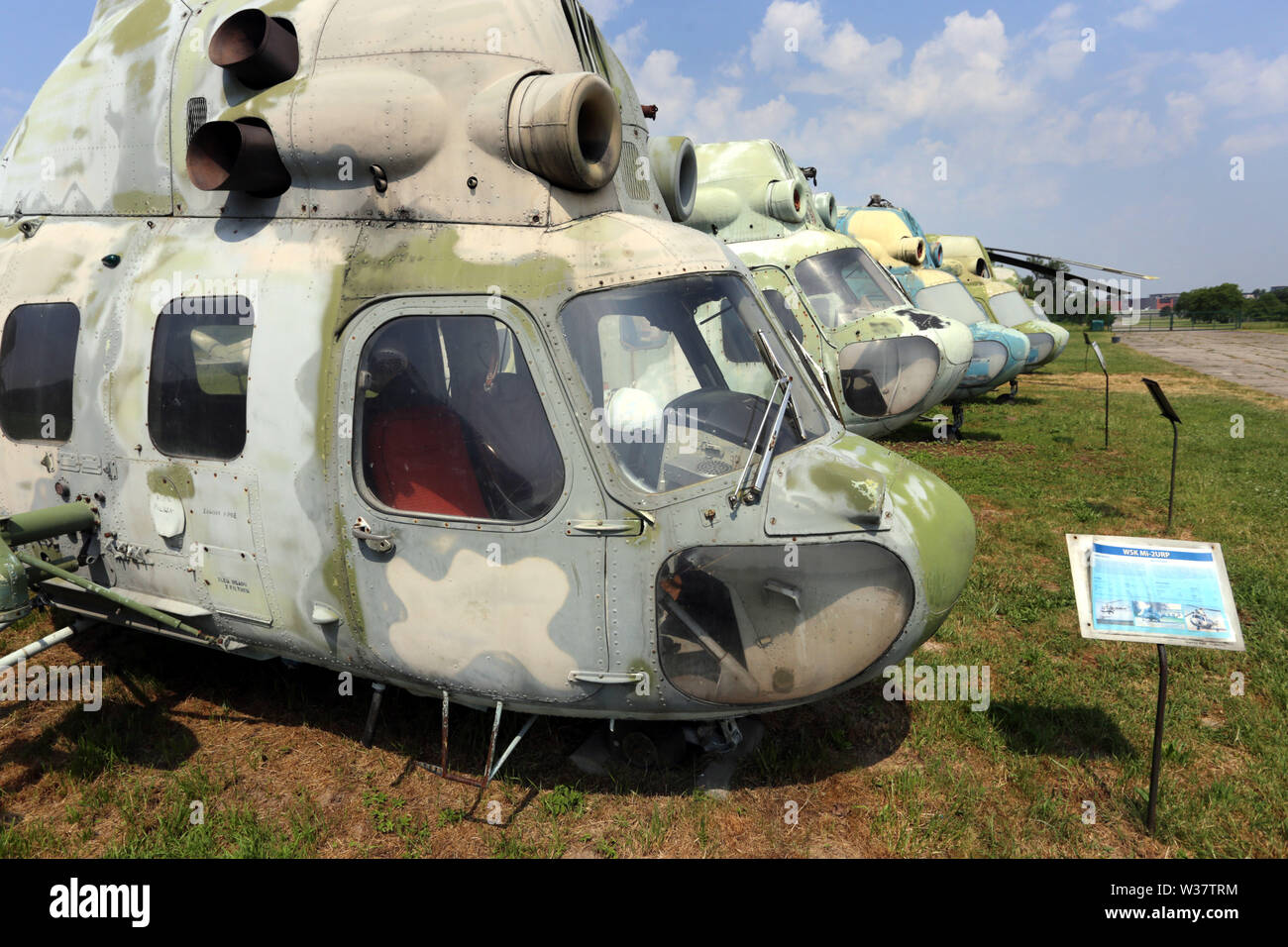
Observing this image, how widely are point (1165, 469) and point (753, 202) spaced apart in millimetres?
6977

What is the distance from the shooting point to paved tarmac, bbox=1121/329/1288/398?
2453cm

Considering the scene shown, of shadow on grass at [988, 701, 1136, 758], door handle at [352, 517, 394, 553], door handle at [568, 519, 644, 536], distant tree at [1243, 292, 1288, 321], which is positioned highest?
distant tree at [1243, 292, 1288, 321]

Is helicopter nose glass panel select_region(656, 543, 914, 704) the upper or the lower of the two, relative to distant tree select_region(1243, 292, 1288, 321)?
lower

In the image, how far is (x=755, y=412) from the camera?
3.74 metres

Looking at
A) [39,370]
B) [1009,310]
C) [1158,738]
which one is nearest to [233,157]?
[39,370]

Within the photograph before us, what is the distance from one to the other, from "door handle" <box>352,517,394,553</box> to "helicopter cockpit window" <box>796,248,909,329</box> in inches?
262

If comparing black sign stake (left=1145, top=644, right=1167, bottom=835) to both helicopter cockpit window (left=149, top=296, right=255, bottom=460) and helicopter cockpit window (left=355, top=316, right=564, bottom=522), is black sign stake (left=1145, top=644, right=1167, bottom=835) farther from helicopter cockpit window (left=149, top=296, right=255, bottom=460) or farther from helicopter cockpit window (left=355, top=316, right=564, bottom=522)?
helicopter cockpit window (left=149, top=296, right=255, bottom=460)

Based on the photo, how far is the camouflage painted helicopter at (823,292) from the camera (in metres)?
9.08

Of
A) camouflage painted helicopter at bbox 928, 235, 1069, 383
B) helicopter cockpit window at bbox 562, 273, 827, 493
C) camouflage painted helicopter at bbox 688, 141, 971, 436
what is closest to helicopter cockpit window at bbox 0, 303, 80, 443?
helicopter cockpit window at bbox 562, 273, 827, 493

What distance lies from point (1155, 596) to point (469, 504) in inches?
126

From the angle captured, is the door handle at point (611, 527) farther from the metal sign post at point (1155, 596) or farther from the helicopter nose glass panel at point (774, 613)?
the metal sign post at point (1155, 596)

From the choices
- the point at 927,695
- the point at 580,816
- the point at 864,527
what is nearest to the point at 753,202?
the point at 927,695

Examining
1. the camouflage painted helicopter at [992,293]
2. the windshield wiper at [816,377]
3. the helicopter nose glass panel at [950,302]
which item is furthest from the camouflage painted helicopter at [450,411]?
the camouflage painted helicopter at [992,293]

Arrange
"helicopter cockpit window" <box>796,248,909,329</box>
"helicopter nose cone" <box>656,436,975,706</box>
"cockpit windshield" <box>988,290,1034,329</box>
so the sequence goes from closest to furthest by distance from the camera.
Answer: "helicopter nose cone" <box>656,436,975,706</box>, "helicopter cockpit window" <box>796,248,909,329</box>, "cockpit windshield" <box>988,290,1034,329</box>
